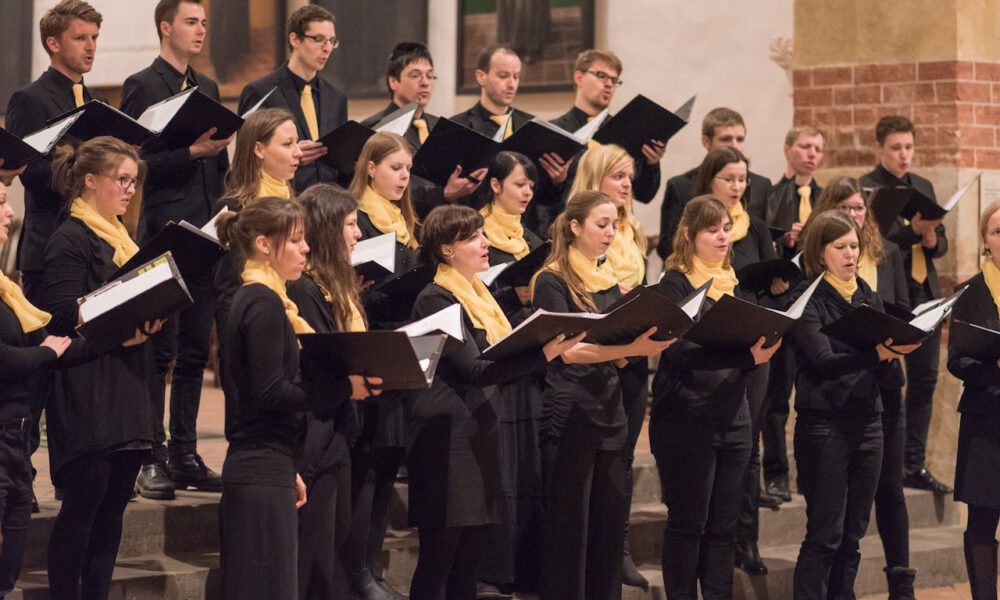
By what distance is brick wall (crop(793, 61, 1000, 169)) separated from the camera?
7645 millimetres

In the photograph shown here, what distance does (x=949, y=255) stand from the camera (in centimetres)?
768

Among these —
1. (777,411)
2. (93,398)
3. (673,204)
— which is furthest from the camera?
(777,411)

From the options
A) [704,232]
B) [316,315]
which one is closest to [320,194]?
[316,315]

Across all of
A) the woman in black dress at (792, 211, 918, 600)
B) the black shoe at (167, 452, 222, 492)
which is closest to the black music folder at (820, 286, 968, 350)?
the woman in black dress at (792, 211, 918, 600)

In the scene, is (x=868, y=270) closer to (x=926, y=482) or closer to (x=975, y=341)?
(x=975, y=341)

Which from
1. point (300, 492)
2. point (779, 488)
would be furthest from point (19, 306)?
point (779, 488)

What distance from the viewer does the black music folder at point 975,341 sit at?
5359mm

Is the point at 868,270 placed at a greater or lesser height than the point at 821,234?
lesser

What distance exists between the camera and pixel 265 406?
3.79 meters

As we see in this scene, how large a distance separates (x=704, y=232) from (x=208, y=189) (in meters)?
1.73

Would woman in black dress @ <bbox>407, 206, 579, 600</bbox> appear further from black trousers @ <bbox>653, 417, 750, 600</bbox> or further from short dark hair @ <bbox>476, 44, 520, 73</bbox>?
short dark hair @ <bbox>476, 44, 520, 73</bbox>

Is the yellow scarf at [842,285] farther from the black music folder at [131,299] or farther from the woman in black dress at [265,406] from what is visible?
the black music folder at [131,299]

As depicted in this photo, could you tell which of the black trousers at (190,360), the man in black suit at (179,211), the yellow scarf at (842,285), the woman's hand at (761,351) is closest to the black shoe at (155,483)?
the man in black suit at (179,211)

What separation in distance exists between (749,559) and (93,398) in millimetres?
2819
